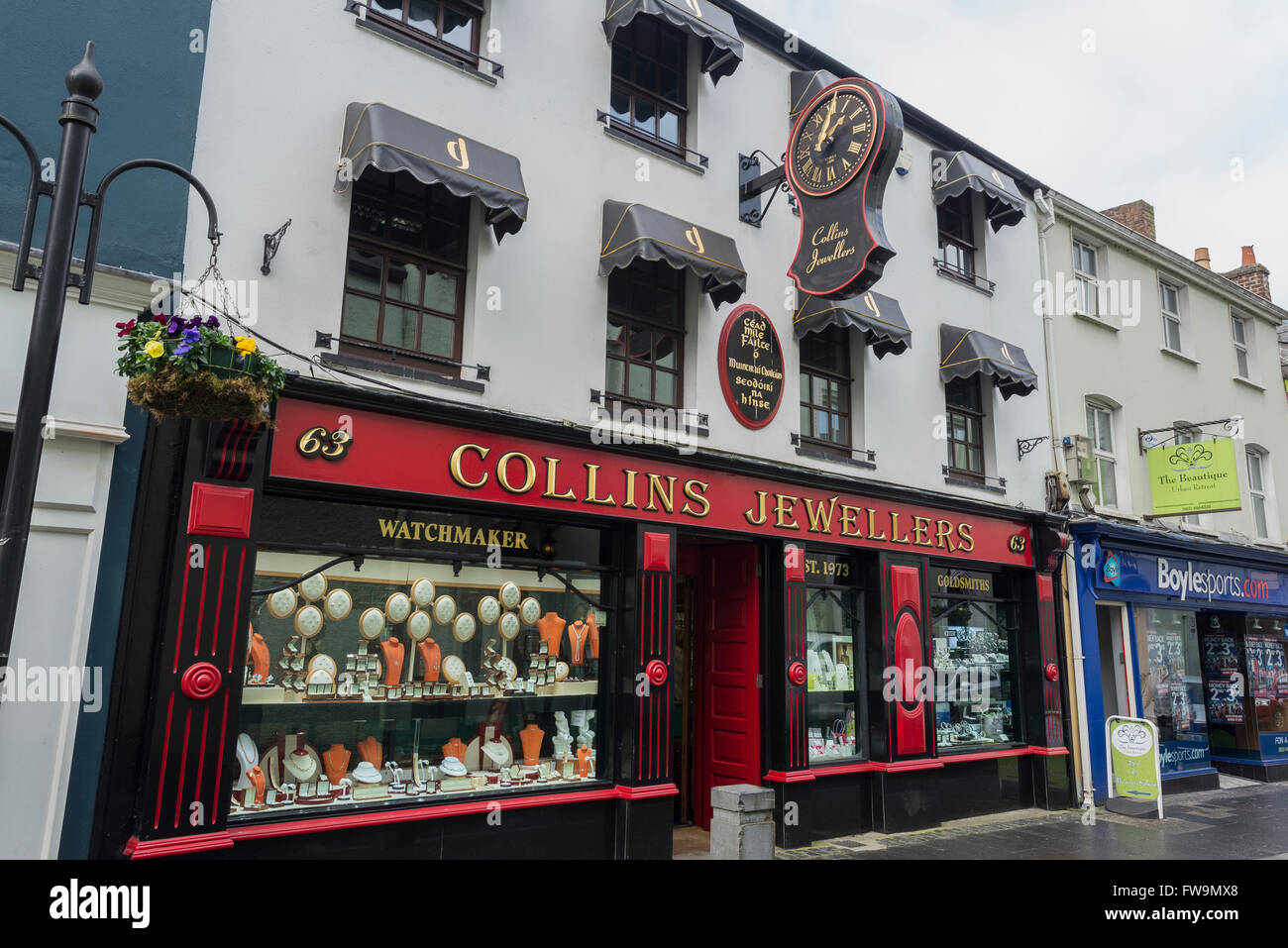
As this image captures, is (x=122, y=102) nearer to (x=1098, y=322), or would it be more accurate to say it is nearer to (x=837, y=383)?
(x=837, y=383)

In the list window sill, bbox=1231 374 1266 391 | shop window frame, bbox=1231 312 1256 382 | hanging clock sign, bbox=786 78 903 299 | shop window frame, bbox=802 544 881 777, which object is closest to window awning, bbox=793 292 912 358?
hanging clock sign, bbox=786 78 903 299

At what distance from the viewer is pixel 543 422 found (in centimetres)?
772

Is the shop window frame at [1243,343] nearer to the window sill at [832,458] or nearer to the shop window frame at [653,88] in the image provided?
the window sill at [832,458]

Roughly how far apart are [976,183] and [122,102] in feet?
34.0

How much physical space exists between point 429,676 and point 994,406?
9.18m

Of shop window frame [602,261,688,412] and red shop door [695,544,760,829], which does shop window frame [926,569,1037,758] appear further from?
shop window frame [602,261,688,412]

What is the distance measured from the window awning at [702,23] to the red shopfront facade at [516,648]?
14.8 ft

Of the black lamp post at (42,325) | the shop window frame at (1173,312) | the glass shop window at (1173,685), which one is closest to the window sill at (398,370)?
the black lamp post at (42,325)

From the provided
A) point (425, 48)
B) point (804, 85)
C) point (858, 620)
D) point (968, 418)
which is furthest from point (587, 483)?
point (968, 418)

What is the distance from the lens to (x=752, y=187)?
994 centimetres

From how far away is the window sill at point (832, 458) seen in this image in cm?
1008

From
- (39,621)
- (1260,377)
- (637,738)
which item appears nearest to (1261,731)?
(1260,377)

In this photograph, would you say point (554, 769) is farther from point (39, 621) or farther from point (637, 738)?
point (39, 621)

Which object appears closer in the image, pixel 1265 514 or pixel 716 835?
pixel 716 835
